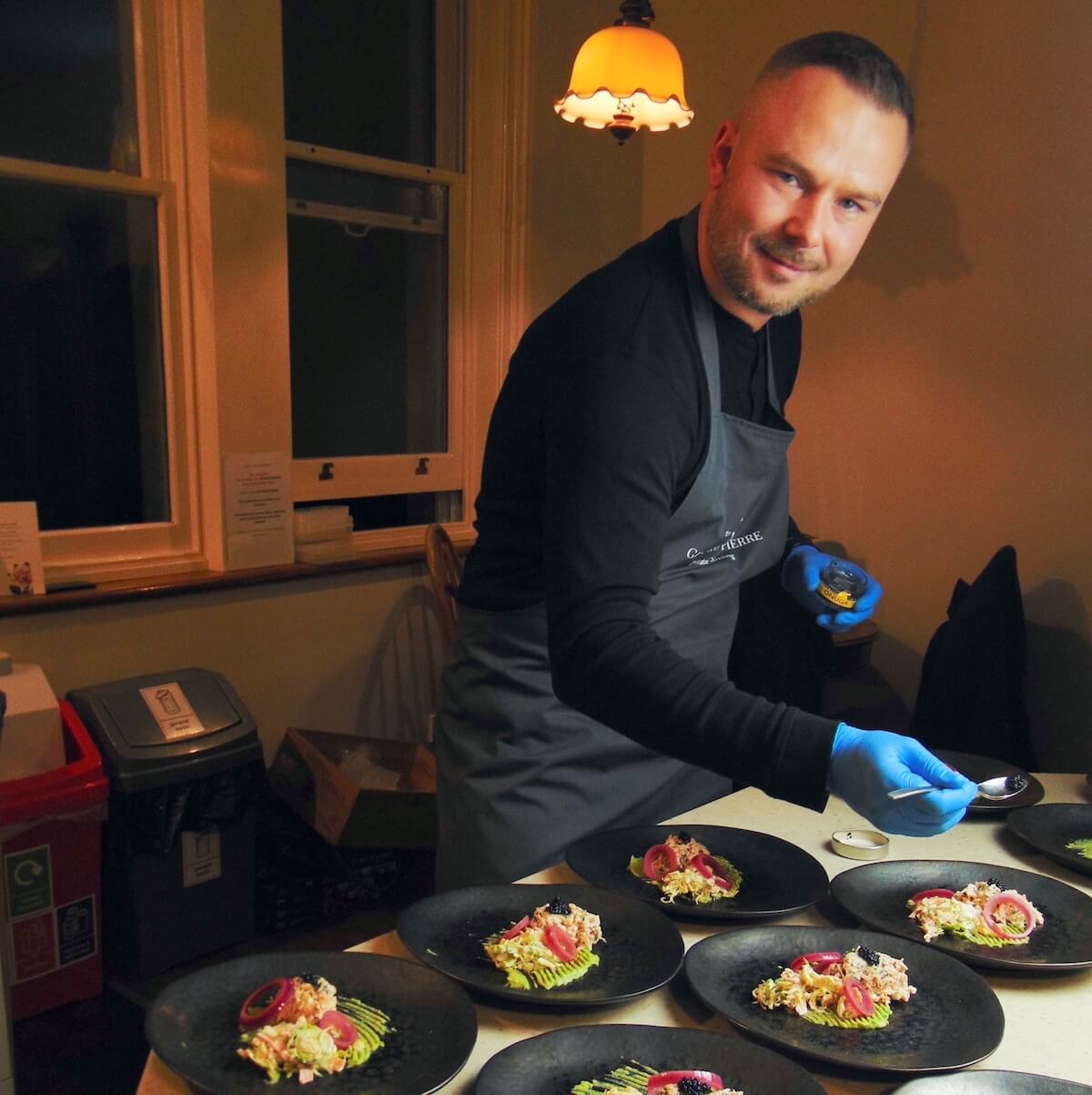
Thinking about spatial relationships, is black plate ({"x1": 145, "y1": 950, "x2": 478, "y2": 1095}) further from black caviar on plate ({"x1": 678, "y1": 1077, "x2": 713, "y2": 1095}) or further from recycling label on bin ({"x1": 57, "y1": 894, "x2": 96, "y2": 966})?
recycling label on bin ({"x1": 57, "y1": 894, "x2": 96, "y2": 966})

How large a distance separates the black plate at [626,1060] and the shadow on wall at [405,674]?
2136mm

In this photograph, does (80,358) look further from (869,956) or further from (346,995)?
(869,956)

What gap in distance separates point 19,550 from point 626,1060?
193 centimetres

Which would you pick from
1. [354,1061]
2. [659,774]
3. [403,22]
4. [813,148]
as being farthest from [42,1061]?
[403,22]

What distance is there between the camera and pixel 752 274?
1.29 m

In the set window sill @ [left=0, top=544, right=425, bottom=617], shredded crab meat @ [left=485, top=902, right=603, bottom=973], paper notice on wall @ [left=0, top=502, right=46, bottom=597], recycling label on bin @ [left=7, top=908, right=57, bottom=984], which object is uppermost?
paper notice on wall @ [left=0, top=502, right=46, bottom=597]

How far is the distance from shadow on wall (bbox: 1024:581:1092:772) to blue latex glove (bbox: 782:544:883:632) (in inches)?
43.0

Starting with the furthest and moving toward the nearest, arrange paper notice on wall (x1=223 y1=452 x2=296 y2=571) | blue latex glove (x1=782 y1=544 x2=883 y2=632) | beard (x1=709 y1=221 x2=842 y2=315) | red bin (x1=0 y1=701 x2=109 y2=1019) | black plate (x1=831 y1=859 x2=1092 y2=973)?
paper notice on wall (x1=223 y1=452 x2=296 y2=571), red bin (x1=0 y1=701 x2=109 y2=1019), blue latex glove (x1=782 y1=544 x2=883 y2=632), beard (x1=709 y1=221 x2=842 y2=315), black plate (x1=831 y1=859 x2=1092 y2=973)

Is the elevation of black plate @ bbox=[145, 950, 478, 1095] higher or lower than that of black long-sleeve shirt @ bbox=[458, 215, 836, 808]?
lower

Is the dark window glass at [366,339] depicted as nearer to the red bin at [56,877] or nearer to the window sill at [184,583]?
the window sill at [184,583]

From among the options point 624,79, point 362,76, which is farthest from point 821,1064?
point 362,76

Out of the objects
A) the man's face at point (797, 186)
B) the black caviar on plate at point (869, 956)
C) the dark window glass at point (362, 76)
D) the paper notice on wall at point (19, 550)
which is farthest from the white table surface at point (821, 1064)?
the dark window glass at point (362, 76)

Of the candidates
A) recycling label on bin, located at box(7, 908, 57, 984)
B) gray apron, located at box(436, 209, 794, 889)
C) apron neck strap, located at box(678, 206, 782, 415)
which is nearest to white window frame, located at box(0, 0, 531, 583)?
recycling label on bin, located at box(7, 908, 57, 984)

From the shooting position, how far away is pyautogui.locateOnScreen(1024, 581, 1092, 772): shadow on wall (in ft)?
8.13
